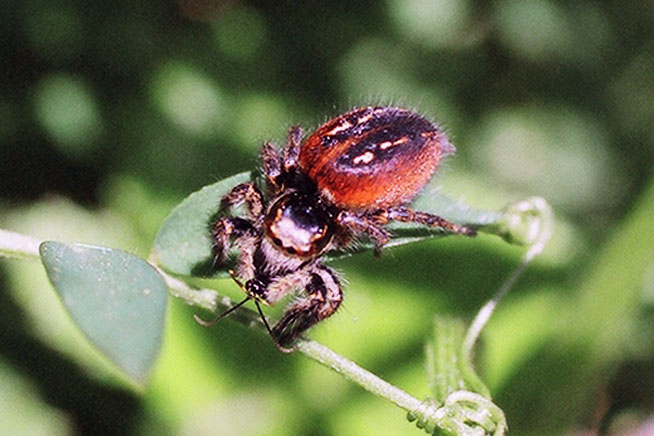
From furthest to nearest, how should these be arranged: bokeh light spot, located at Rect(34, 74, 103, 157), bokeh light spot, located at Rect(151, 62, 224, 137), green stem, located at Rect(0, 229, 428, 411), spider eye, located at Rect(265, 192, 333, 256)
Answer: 1. bokeh light spot, located at Rect(151, 62, 224, 137)
2. bokeh light spot, located at Rect(34, 74, 103, 157)
3. spider eye, located at Rect(265, 192, 333, 256)
4. green stem, located at Rect(0, 229, 428, 411)

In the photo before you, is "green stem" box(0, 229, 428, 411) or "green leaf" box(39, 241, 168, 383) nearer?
"green leaf" box(39, 241, 168, 383)

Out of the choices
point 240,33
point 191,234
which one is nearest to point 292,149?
point 191,234

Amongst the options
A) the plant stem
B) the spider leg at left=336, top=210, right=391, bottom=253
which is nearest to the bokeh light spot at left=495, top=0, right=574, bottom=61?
the spider leg at left=336, top=210, right=391, bottom=253

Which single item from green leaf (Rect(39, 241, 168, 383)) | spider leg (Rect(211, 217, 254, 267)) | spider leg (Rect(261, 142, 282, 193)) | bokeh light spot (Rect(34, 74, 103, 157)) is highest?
green leaf (Rect(39, 241, 168, 383))

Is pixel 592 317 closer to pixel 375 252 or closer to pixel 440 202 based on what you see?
→ pixel 440 202

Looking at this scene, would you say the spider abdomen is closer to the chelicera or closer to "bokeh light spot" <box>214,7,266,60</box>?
the chelicera

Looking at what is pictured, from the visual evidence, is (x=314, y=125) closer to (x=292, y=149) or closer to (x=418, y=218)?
(x=292, y=149)
